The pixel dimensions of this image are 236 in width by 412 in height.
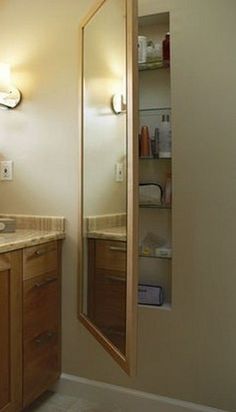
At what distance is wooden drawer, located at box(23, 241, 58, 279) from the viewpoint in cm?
172

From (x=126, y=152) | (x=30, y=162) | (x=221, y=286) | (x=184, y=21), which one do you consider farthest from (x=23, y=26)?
(x=221, y=286)

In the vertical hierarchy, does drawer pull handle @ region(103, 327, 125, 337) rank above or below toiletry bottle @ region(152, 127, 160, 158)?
below

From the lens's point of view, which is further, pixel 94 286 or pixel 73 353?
pixel 73 353

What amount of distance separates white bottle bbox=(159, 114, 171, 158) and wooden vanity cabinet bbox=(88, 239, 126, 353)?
53 cm

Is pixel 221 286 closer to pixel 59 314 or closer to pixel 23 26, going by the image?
pixel 59 314

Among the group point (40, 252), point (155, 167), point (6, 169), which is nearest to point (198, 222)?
point (155, 167)

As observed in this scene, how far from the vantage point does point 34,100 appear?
207 cm

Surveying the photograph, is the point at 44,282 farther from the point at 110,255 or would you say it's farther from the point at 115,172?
the point at 115,172

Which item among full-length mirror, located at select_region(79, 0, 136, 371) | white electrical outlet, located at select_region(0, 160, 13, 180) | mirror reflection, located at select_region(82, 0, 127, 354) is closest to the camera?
full-length mirror, located at select_region(79, 0, 136, 371)

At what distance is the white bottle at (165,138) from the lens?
1.81 m

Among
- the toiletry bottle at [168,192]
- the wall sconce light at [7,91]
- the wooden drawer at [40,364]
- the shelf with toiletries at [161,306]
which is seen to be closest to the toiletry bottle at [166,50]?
the toiletry bottle at [168,192]

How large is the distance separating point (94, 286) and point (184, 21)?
4.51 ft

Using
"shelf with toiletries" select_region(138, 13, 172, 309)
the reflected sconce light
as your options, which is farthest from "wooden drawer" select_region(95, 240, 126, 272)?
the reflected sconce light

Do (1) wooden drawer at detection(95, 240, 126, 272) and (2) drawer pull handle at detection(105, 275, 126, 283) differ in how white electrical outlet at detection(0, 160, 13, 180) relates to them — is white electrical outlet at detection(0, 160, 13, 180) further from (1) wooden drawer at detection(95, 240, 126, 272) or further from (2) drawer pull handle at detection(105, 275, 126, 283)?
(2) drawer pull handle at detection(105, 275, 126, 283)
